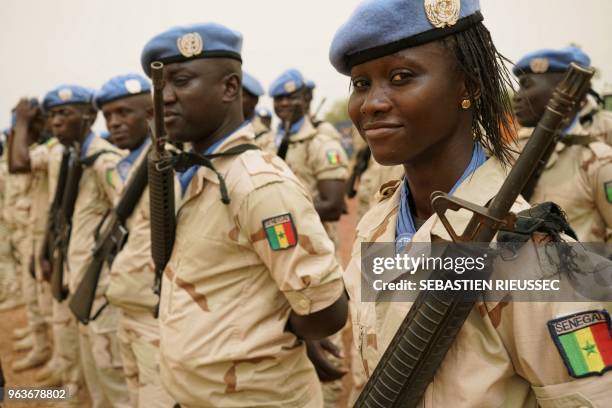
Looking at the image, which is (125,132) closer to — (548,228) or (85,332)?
(85,332)

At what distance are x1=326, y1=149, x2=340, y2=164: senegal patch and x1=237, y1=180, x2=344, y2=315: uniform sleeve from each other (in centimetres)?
343

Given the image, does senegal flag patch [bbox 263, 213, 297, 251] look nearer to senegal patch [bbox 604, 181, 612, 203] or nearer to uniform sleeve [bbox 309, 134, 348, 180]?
senegal patch [bbox 604, 181, 612, 203]

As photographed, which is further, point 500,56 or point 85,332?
point 85,332

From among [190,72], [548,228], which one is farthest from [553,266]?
[190,72]

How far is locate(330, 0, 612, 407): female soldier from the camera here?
105cm

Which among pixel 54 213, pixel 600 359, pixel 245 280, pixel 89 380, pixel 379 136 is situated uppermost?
pixel 379 136

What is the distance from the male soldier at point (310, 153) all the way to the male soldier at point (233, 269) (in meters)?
2.80

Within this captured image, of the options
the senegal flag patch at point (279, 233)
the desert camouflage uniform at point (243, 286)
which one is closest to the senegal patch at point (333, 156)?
the desert camouflage uniform at point (243, 286)

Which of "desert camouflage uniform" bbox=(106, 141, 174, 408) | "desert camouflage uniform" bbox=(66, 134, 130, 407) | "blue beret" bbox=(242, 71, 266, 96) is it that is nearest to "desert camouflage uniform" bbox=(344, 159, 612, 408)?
"desert camouflage uniform" bbox=(106, 141, 174, 408)

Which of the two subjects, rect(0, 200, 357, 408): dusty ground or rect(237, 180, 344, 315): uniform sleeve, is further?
rect(0, 200, 357, 408): dusty ground

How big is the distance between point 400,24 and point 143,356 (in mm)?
2393

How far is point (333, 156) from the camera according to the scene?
5570 millimetres

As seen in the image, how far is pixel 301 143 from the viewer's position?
592 cm

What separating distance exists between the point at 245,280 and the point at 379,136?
3.73ft
